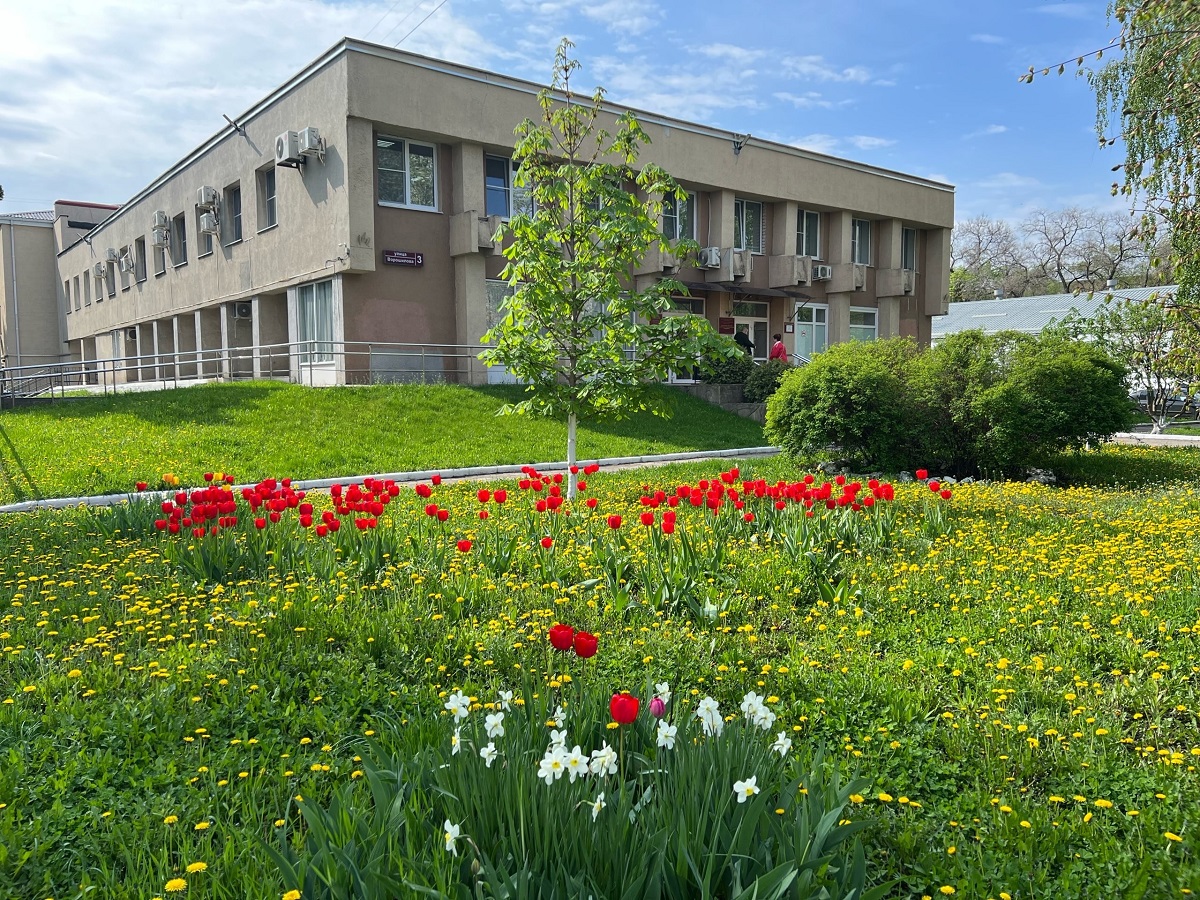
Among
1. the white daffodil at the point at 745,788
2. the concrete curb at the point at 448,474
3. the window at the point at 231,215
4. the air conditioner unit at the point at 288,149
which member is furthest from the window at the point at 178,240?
the white daffodil at the point at 745,788

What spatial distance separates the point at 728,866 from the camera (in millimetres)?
2291

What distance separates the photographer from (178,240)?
3366 centimetres

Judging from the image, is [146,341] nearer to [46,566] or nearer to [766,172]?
[766,172]

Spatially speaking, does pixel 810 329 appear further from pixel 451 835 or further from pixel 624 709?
pixel 451 835

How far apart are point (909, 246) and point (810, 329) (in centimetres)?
726

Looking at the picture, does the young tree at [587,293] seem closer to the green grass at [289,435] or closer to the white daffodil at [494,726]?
the green grass at [289,435]

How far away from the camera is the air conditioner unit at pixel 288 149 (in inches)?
880

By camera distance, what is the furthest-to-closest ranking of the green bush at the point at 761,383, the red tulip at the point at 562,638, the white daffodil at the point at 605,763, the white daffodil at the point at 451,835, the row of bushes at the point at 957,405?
the green bush at the point at 761,383
the row of bushes at the point at 957,405
the red tulip at the point at 562,638
the white daffodil at the point at 605,763
the white daffodil at the point at 451,835

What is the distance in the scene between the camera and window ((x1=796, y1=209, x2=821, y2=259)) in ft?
106

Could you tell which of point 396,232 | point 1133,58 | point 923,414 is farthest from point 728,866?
point 396,232

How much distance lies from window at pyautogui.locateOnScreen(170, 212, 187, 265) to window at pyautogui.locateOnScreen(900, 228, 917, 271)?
28.9m

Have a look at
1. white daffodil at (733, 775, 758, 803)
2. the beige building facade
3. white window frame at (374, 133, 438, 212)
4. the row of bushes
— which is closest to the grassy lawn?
white daffodil at (733, 775, 758, 803)

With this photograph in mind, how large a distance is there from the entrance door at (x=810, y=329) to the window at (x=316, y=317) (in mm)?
17426

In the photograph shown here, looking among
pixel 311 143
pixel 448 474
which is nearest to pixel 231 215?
pixel 311 143
